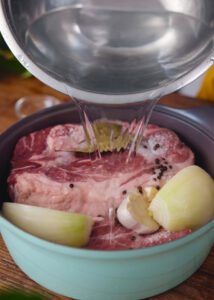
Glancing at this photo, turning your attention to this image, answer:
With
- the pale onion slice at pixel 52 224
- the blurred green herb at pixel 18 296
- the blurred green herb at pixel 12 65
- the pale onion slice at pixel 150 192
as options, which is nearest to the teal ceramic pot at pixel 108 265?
the pale onion slice at pixel 52 224

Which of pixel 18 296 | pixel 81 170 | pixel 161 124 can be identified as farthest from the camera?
pixel 161 124

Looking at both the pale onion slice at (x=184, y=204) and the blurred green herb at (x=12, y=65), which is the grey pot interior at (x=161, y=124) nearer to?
the pale onion slice at (x=184, y=204)

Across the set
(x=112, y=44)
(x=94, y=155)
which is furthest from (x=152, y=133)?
(x=112, y=44)

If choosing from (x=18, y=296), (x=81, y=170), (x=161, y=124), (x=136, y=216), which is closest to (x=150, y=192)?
(x=136, y=216)

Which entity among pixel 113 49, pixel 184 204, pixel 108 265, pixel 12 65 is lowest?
pixel 108 265

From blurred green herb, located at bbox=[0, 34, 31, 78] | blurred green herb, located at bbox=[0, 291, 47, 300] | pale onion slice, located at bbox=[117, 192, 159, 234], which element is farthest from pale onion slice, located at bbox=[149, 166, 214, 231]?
blurred green herb, located at bbox=[0, 34, 31, 78]

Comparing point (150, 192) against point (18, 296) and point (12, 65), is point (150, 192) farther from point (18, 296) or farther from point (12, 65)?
point (12, 65)
